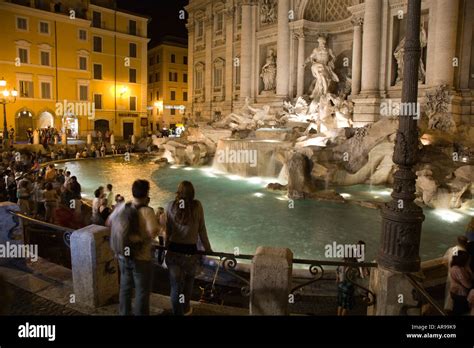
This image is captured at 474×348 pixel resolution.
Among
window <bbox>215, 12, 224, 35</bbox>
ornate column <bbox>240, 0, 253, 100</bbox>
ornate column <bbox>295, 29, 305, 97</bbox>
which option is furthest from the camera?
window <bbox>215, 12, 224, 35</bbox>

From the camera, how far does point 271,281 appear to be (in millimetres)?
4121

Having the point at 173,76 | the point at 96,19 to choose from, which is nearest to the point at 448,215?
the point at 96,19

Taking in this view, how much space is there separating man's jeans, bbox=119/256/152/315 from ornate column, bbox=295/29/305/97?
74.1 ft

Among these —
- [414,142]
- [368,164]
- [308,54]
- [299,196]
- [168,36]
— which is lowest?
[299,196]

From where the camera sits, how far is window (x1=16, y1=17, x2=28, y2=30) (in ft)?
107

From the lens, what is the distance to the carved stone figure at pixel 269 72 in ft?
90.3

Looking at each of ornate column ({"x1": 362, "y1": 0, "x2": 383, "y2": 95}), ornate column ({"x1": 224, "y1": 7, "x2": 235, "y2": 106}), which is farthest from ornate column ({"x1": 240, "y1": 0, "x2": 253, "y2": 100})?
ornate column ({"x1": 362, "y1": 0, "x2": 383, "y2": 95})

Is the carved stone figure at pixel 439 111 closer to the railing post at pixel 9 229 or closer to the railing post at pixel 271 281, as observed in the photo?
the railing post at pixel 271 281

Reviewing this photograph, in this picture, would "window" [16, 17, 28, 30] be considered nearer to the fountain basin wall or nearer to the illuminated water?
the illuminated water

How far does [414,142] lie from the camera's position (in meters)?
4.23

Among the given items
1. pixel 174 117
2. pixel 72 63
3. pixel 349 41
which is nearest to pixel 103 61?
pixel 72 63

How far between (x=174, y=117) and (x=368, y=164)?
134 feet

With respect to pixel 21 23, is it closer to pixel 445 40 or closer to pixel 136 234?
pixel 445 40

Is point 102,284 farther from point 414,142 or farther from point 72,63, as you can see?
point 72,63
